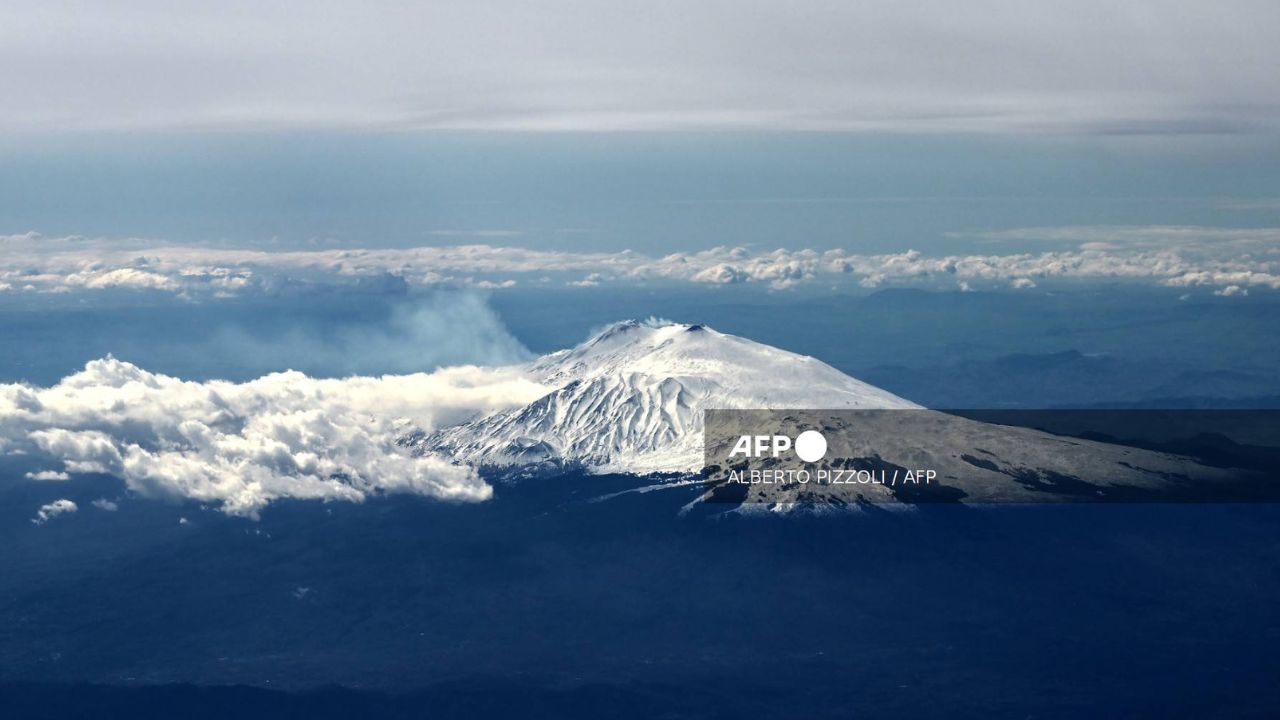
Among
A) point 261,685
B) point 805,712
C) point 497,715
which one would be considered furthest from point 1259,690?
point 261,685

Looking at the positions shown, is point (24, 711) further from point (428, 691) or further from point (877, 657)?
point (877, 657)

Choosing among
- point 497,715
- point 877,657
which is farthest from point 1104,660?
point 497,715

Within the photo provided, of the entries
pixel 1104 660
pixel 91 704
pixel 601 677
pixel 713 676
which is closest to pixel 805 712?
pixel 713 676

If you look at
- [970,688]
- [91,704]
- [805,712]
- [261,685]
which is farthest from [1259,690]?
[91,704]

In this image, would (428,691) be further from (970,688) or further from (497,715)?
(970,688)

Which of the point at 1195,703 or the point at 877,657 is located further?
the point at 877,657

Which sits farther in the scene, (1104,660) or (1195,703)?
(1104,660)

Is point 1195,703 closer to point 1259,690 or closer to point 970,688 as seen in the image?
point 1259,690

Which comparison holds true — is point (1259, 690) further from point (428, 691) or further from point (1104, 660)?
point (428, 691)
